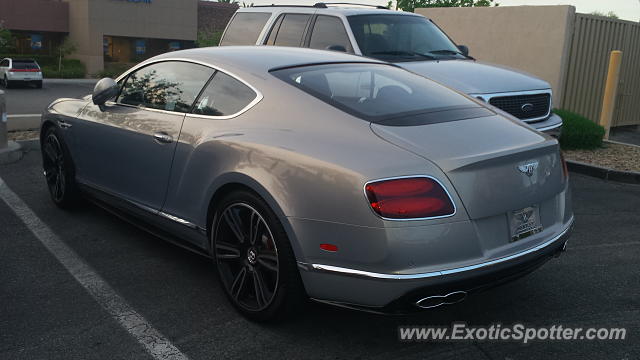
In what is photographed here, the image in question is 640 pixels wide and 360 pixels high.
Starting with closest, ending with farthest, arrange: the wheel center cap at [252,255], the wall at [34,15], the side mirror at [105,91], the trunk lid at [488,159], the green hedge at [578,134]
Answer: the trunk lid at [488,159] < the wheel center cap at [252,255] < the side mirror at [105,91] < the green hedge at [578,134] < the wall at [34,15]

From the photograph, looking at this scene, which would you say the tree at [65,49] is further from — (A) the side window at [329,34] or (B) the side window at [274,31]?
(A) the side window at [329,34]

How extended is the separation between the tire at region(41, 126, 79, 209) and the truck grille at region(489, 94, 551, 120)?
4360 millimetres

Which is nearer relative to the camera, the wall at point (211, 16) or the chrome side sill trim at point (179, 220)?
the chrome side sill trim at point (179, 220)

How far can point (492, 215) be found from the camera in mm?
3398

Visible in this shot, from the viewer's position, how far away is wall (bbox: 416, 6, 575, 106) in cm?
1326

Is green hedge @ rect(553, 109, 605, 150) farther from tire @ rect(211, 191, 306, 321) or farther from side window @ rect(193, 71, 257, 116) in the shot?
tire @ rect(211, 191, 306, 321)

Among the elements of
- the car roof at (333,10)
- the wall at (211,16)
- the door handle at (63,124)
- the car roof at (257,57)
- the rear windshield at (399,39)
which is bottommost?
the door handle at (63,124)

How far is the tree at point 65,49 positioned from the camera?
A: 51.4m

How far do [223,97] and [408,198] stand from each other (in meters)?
1.66

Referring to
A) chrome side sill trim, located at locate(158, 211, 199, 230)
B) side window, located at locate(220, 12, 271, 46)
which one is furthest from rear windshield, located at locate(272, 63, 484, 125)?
side window, located at locate(220, 12, 271, 46)

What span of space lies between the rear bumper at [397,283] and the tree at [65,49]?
2035 inches

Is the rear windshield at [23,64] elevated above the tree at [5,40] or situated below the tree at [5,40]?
below

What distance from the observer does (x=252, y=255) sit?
12.7 feet

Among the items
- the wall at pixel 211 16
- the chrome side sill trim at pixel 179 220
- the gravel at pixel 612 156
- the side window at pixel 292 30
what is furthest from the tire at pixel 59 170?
the wall at pixel 211 16
